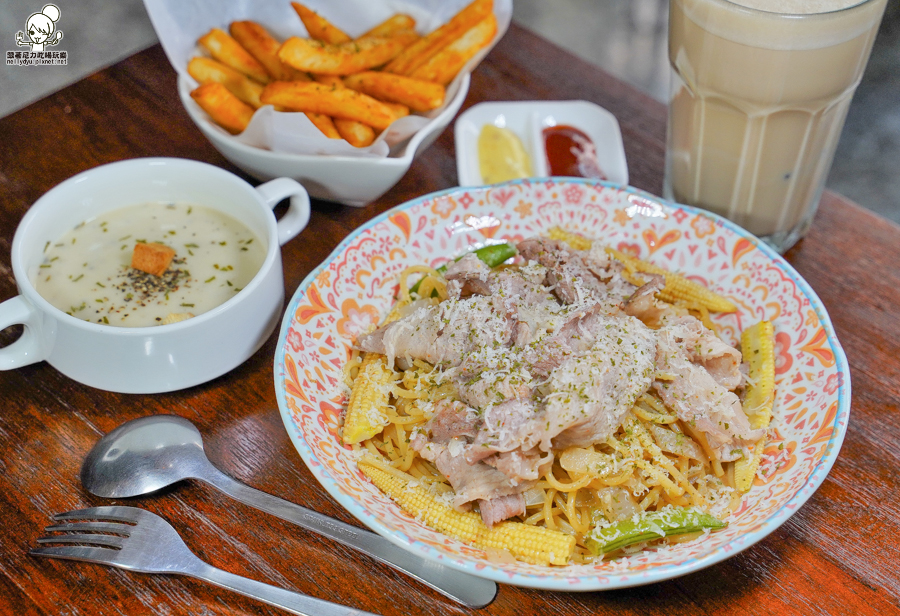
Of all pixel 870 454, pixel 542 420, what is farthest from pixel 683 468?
pixel 870 454

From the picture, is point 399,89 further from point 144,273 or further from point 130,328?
point 130,328

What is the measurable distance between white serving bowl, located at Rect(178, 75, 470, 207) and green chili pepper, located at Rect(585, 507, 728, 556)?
1.56 meters

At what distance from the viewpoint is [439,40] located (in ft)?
10.6

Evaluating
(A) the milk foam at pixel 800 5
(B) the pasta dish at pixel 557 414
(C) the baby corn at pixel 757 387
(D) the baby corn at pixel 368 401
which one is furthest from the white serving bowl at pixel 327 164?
(C) the baby corn at pixel 757 387

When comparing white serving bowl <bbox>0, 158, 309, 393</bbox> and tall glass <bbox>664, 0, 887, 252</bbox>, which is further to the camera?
tall glass <bbox>664, 0, 887, 252</bbox>

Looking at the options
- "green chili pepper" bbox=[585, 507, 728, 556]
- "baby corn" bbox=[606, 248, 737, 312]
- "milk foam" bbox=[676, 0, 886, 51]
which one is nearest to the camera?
"green chili pepper" bbox=[585, 507, 728, 556]

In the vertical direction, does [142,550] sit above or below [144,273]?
below

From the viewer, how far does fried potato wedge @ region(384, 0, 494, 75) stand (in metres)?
3.19

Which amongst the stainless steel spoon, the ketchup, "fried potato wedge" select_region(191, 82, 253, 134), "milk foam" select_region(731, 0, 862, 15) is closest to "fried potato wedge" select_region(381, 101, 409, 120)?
"fried potato wedge" select_region(191, 82, 253, 134)

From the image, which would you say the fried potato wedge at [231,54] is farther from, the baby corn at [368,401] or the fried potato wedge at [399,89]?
the baby corn at [368,401]

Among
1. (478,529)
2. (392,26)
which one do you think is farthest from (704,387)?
(392,26)

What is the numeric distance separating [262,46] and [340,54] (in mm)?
391

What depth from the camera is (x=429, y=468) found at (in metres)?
2.29

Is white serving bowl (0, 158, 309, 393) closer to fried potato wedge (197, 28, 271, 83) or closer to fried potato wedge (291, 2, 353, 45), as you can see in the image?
fried potato wedge (197, 28, 271, 83)
